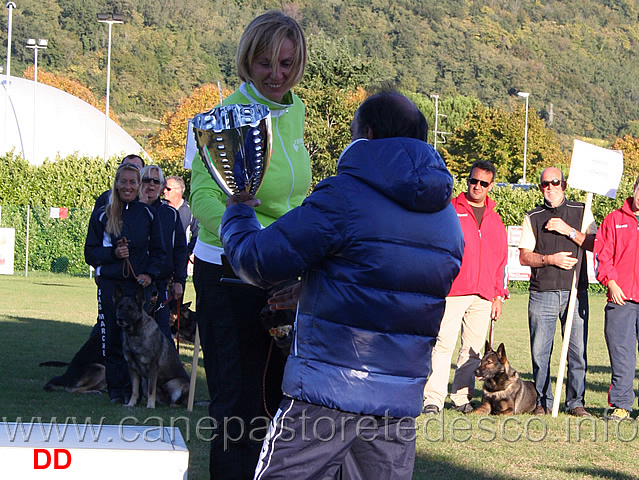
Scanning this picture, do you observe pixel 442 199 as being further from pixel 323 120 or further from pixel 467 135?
pixel 467 135

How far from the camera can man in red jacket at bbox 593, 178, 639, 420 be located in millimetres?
8523

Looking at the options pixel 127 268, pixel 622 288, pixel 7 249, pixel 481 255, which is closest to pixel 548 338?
pixel 622 288

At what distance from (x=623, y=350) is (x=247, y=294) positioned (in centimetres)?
595

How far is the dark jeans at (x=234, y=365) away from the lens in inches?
143

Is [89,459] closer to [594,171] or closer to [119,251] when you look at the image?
[119,251]

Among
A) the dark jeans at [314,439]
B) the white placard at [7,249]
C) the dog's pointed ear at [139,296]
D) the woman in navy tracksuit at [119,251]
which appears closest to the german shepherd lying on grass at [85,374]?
the woman in navy tracksuit at [119,251]

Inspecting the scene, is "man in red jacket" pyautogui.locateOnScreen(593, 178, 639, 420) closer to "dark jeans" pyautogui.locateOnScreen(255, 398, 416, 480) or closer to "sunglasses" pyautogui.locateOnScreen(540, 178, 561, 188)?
"sunglasses" pyautogui.locateOnScreen(540, 178, 561, 188)

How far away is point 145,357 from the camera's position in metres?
8.48

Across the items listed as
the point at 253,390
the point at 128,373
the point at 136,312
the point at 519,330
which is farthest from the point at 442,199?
the point at 519,330

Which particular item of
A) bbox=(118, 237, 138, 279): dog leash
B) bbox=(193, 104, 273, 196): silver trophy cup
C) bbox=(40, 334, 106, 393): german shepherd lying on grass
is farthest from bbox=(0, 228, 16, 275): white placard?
bbox=(193, 104, 273, 196): silver trophy cup

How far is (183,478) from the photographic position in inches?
117

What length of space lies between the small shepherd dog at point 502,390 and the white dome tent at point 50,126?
2222 inches

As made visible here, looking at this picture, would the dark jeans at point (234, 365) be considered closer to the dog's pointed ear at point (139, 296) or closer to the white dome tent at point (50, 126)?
the dog's pointed ear at point (139, 296)

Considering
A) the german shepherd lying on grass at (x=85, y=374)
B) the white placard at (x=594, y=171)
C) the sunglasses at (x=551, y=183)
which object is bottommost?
the german shepherd lying on grass at (x=85, y=374)
